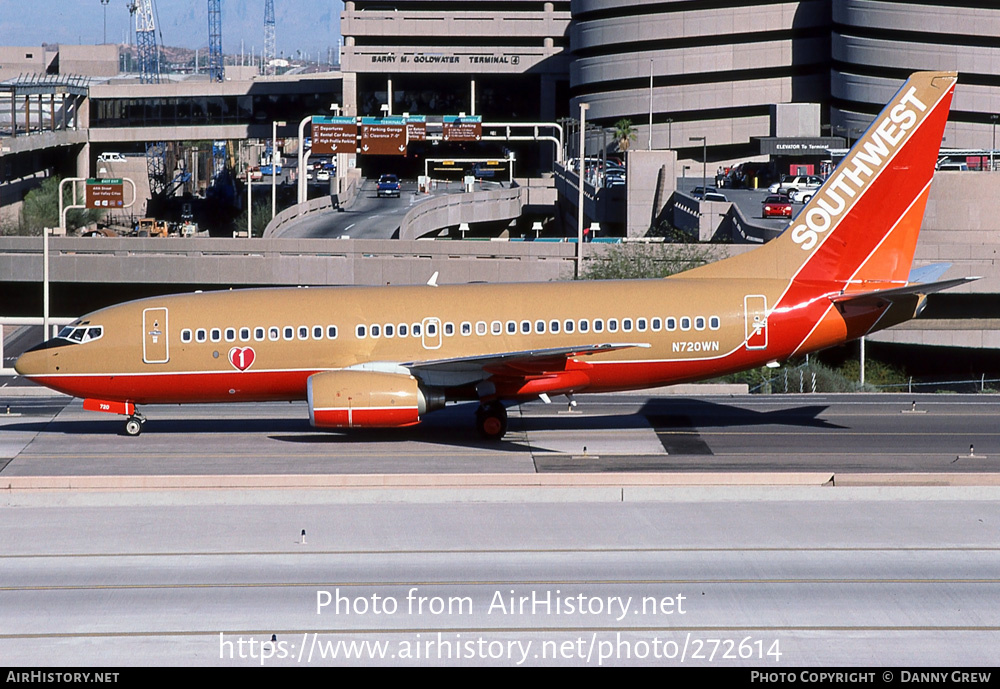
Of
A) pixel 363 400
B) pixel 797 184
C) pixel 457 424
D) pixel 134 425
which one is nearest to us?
pixel 363 400

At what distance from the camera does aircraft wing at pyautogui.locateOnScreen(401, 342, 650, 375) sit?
27875 millimetres

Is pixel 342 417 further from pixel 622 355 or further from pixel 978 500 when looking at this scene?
pixel 978 500

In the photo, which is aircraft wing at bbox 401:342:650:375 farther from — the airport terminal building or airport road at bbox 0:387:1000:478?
the airport terminal building

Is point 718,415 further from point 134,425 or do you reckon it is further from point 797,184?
point 797,184

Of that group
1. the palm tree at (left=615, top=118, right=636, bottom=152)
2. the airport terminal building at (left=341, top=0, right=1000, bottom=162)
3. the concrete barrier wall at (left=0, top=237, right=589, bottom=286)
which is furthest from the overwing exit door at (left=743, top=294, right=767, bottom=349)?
the palm tree at (left=615, top=118, right=636, bottom=152)

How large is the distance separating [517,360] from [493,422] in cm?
261

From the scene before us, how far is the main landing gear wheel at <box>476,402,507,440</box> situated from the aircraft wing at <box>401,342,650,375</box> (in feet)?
5.26

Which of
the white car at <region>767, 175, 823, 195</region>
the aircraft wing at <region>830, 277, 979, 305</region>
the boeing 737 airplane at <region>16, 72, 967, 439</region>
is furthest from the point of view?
the white car at <region>767, 175, 823, 195</region>

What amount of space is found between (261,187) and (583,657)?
13883 cm

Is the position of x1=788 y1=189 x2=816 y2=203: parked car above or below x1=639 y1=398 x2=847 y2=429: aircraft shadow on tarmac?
above

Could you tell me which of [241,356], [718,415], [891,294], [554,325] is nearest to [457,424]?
[554,325]

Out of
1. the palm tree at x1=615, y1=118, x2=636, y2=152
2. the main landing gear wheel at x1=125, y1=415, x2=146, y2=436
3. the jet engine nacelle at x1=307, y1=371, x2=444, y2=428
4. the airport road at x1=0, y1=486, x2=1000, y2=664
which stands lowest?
the airport road at x1=0, y1=486, x2=1000, y2=664

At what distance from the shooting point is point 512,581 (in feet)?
62.0
